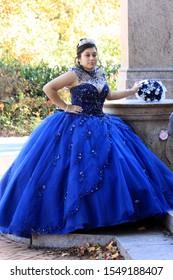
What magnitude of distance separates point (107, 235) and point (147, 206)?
0.39 metres

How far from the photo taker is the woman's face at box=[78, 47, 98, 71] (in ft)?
19.5

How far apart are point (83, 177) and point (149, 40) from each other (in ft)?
7.35

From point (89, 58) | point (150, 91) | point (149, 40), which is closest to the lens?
point (89, 58)

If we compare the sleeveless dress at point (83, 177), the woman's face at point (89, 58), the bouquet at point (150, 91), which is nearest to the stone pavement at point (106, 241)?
the sleeveless dress at point (83, 177)

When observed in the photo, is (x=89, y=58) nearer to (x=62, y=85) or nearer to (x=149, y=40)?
(x=62, y=85)

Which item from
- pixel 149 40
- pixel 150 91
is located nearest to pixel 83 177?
pixel 150 91

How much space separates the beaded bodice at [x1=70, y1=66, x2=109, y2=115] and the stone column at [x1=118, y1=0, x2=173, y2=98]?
118cm

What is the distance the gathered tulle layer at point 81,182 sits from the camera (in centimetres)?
549

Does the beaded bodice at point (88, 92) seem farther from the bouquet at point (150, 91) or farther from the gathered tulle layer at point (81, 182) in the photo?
the bouquet at point (150, 91)

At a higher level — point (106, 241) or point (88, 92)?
point (88, 92)

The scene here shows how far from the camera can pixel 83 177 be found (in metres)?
5.57

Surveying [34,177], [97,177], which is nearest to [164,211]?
[97,177]

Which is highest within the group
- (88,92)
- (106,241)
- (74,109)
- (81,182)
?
(88,92)
